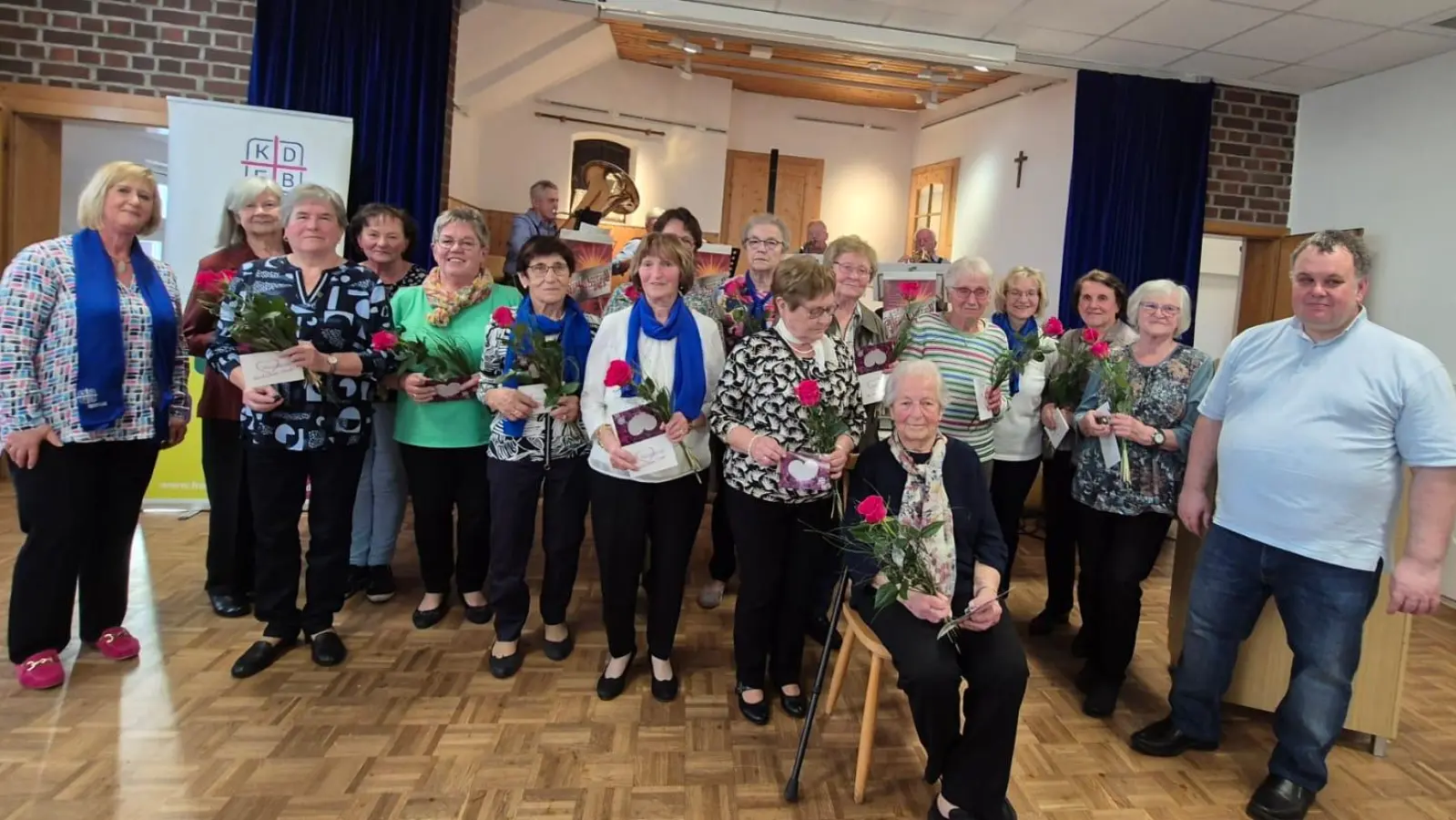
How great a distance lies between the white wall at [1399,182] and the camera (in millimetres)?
4801

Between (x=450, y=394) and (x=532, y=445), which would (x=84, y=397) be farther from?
(x=532, y=445)

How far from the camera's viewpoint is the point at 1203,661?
2.47 meters

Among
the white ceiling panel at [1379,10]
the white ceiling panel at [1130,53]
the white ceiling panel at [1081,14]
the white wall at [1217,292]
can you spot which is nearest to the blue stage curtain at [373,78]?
the white ceiling panel at [1081,14]

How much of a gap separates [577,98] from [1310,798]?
7878 millimetres

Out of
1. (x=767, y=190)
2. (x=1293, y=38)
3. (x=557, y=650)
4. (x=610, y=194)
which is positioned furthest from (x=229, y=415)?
(x=767, y=190)

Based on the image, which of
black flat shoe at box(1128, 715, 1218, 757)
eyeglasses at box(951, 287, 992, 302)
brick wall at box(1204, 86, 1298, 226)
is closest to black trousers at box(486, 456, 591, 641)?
eyeglasses at box(951, 287, 992, 302)

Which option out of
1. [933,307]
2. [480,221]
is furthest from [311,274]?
[933,307]

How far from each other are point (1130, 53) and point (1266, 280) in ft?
6.86

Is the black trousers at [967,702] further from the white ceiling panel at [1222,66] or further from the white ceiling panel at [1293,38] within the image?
the white ceiling panel at [1222,66]

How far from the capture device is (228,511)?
3.04 meters

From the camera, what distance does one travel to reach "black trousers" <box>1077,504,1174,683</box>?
104 inches

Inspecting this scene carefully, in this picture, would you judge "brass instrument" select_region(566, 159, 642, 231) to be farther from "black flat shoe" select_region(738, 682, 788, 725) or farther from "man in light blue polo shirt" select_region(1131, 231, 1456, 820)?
"man in light blue polo shirt" select_region(1131, 231, 1456, 820)

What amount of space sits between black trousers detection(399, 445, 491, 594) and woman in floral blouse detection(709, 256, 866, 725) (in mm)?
966

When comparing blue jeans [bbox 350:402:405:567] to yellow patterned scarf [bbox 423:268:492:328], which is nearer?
yellow patterned scarf [bbox 423:268:492:328]
